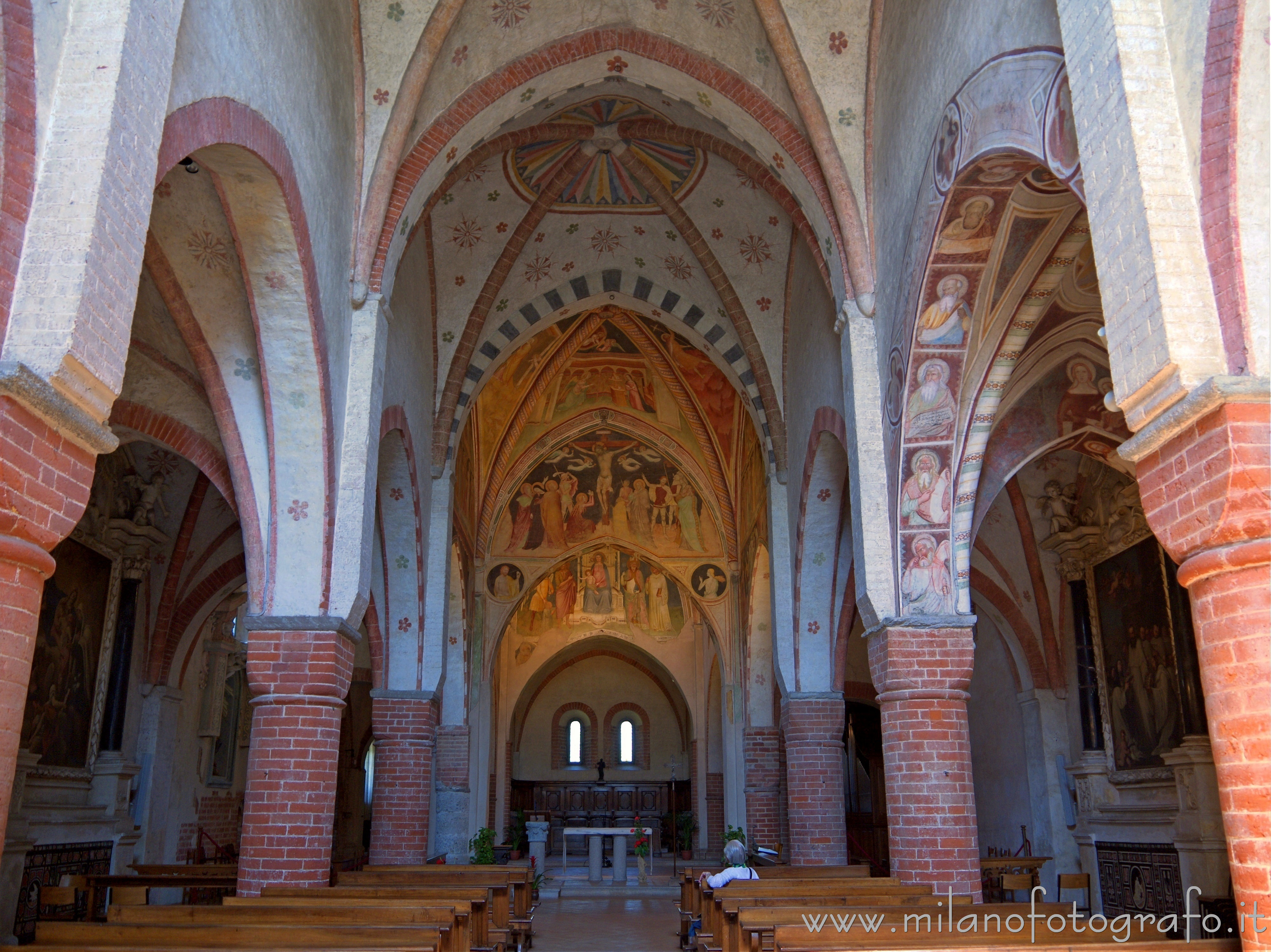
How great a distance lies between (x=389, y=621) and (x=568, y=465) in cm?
871

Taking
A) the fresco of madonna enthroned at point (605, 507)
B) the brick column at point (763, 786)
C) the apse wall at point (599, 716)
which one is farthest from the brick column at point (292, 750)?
the apse wall at point (599, 716)

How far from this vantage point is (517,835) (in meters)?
24.0

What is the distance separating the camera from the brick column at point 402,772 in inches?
469

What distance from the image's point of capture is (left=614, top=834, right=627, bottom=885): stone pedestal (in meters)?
17.7

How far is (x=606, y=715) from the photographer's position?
1093 inches

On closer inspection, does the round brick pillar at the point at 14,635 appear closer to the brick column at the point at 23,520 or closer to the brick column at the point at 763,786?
the brick column at the point at 23,520

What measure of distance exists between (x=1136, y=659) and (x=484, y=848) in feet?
29.0

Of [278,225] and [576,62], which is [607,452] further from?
[278,225]

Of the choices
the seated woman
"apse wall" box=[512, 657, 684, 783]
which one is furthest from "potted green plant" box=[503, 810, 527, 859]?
the seated woman

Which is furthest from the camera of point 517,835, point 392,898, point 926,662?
point 517,835

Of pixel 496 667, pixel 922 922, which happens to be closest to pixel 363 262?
pixel 922 922

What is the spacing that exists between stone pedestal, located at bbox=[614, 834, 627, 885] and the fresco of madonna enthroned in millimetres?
5532

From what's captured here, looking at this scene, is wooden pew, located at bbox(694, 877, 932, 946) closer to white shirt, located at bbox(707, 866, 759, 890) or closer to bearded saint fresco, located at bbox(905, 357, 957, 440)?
white shirt, located at bbox(707, 866, 759, 890)

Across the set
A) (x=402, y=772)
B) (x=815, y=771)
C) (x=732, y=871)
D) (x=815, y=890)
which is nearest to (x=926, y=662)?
(x=815, y=890)
